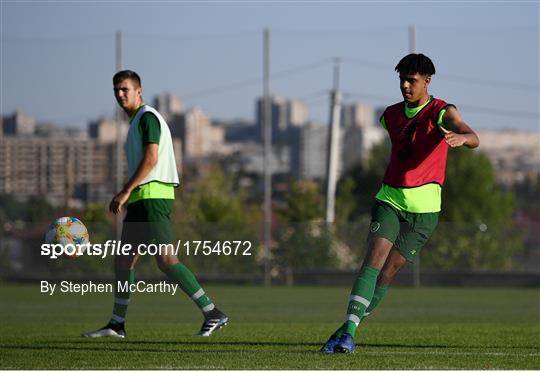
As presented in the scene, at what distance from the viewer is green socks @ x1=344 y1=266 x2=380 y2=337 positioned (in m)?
9.40

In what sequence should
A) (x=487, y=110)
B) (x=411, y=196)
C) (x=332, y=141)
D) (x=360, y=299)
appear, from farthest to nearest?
1. (x=487, y=110)
2. (x=332, y=141)
3. (x=411, y=196)
4. (x=360, y=299)

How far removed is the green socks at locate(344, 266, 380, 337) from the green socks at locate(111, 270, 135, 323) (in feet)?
8.34

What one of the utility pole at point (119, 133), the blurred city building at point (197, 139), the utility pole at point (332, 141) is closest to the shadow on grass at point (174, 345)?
the utility pole at point (119, 133)

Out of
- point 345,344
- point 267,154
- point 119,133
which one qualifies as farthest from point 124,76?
point 119,133

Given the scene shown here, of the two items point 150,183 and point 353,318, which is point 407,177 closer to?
point 353,318

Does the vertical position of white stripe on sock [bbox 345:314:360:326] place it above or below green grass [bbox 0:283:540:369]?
above

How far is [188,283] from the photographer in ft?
36.2

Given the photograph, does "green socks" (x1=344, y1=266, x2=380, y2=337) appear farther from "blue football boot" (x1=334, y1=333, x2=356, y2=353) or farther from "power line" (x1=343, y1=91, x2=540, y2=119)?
"power line" (x1=343, y1=91, x2=540, y2=119)

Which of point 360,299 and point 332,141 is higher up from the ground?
point 332,141

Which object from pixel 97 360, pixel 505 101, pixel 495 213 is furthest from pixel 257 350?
pixel 495 213

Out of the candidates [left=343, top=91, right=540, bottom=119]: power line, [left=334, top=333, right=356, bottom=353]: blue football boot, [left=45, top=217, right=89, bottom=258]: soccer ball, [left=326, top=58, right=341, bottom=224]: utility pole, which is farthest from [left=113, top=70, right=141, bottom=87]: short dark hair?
[left=343, top=91, right=540, bottom=119]: power line

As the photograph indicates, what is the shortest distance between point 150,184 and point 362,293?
2320mm

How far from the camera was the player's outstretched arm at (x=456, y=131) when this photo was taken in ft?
29.1

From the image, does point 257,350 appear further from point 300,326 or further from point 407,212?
point 300,326
